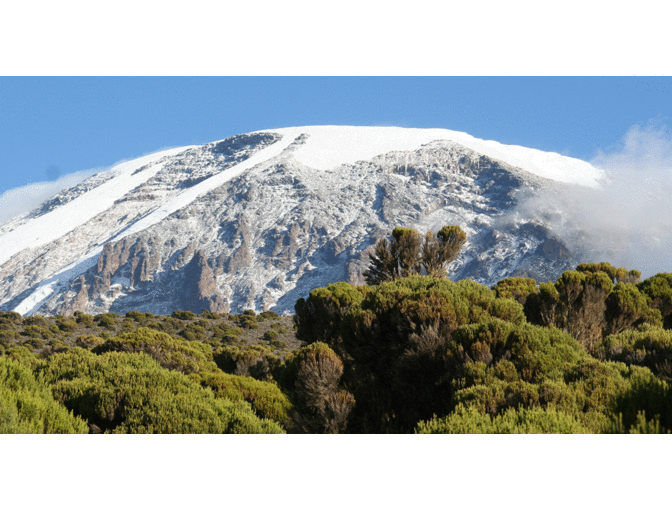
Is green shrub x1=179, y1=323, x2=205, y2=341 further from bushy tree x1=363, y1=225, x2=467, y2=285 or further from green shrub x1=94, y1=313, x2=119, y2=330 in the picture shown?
bushy tree x1=363, y1=225, x2=467, y2=285

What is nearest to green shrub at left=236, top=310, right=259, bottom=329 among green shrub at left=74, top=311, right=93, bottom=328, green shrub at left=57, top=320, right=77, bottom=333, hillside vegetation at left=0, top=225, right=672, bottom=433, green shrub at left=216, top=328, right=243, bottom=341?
green shrub at left=216, top=328, right=243, bottom=341

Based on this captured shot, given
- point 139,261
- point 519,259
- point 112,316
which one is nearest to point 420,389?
point 112,316

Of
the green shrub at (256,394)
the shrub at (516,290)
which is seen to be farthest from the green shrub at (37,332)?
the shrub at (516,290)

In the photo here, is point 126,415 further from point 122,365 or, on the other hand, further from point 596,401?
point 596,401

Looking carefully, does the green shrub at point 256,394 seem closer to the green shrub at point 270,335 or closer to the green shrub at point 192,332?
the green shrub at point 192,332

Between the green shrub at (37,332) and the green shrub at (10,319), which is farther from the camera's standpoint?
the green shrub at (10,319)

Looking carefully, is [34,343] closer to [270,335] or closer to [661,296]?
[270,335]
